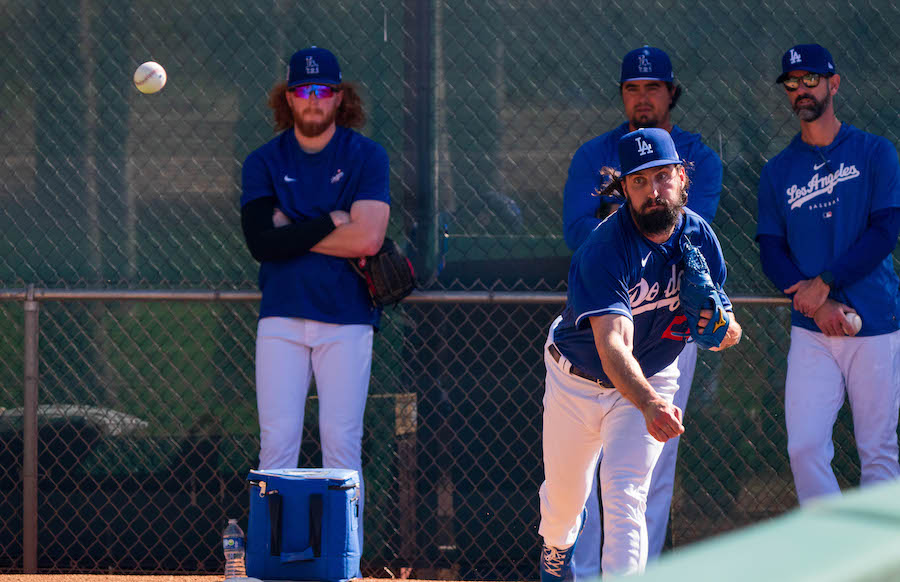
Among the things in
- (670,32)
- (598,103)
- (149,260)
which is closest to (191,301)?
(149,260)

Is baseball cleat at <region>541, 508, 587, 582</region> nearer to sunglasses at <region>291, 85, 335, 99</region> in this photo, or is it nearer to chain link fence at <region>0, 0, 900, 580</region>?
chain link fence at <region>0, 0, 900, 580</region>

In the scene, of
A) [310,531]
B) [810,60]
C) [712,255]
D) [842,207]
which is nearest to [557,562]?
[310,531]

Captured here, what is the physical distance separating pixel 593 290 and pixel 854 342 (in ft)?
5.29

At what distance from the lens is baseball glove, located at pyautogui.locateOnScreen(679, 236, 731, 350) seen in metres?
3.15

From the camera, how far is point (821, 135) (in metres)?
4.39

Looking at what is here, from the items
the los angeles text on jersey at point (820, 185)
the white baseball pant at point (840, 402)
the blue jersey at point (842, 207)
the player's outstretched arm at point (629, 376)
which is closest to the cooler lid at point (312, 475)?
the player's outstretched arm at point (629, 376)

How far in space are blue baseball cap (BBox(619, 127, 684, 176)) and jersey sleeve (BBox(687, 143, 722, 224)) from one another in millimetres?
970

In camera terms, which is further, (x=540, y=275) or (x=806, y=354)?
(x=540, y=275)

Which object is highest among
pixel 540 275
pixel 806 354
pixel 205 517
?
pixel 540 275

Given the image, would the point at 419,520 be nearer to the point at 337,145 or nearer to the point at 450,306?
the point at 450,306

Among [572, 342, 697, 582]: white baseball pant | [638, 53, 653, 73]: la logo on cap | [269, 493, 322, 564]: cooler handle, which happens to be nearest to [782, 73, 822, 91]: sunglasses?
[638, 53, 653, 73]: la logo on cap

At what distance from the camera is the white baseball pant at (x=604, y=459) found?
3.12m

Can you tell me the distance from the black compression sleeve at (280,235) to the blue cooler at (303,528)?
940 mm

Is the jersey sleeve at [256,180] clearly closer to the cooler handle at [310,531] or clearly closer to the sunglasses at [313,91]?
the sunglasses at [313,91]
